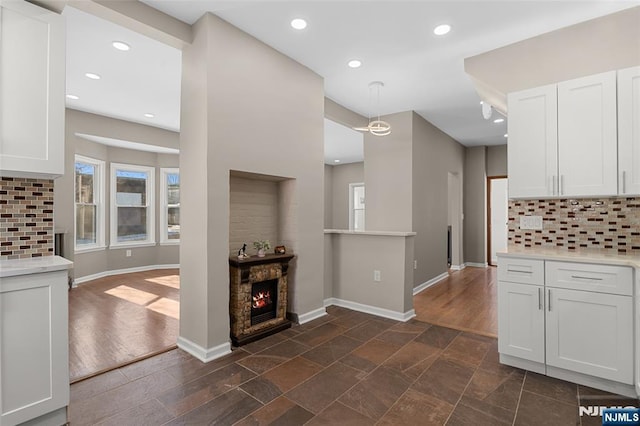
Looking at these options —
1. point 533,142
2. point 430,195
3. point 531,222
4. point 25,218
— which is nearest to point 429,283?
point 430,195

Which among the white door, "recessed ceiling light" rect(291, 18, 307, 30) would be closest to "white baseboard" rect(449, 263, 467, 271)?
the white door

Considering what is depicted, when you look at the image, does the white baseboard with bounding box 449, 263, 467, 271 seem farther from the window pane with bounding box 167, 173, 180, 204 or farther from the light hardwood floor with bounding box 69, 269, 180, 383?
the window pane with bounding box 167, 173, 180, 204

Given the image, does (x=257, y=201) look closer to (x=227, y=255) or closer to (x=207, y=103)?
(x=227, y=255)

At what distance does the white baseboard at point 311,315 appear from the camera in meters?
3.55

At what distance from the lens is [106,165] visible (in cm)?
607

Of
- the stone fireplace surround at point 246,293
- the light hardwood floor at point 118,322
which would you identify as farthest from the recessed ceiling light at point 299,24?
the light hardwood floor at point 118,322

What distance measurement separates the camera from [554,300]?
240 cm

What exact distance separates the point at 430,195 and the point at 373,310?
264 cm

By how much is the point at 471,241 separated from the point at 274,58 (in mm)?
6324

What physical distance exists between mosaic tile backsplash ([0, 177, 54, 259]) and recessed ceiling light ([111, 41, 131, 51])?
1.76 meters

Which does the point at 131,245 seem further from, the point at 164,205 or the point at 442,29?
the point at 442,29

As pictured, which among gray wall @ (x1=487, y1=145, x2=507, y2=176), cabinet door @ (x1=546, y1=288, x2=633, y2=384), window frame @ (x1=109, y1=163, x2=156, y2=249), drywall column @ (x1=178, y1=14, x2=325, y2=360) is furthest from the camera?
gray wall @ (x1=487, y1=145, x2=507, y2=176)

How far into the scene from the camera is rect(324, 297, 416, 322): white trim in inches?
146

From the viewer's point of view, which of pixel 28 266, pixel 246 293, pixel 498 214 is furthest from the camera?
pixel 498 214
